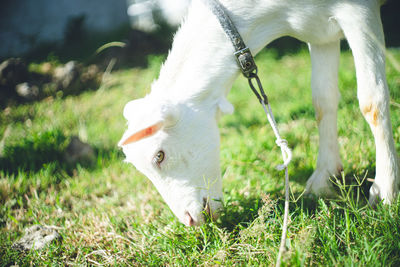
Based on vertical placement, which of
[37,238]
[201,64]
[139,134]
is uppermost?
[201,64]

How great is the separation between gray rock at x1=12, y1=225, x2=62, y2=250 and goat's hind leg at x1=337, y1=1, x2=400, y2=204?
226cm

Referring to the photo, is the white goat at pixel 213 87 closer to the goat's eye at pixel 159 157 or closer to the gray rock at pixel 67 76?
the goat's eye at pixel 159 157

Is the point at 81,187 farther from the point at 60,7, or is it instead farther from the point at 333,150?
the point at 60,7

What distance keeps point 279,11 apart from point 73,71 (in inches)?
216

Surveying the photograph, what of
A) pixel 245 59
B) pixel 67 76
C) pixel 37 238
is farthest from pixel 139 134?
pixel 67 76

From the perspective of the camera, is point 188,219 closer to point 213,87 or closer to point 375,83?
point 213,87

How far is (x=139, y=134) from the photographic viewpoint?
1.60 m

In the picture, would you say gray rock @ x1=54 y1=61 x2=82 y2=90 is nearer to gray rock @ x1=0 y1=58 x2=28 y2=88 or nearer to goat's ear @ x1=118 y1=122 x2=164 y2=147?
gray rock @ x1=0 y1=58 x2=28 y2=88

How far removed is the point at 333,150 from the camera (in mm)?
2332

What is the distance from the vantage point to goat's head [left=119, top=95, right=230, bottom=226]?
5.72ft

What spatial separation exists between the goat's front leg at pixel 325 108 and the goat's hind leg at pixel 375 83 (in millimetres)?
360

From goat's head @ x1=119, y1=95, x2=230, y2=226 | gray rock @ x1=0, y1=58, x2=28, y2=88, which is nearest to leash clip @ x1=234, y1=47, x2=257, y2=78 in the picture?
goat's head @ x1=119, y1=95, x2=230, y2=226

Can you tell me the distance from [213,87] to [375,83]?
101cm

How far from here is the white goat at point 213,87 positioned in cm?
181
